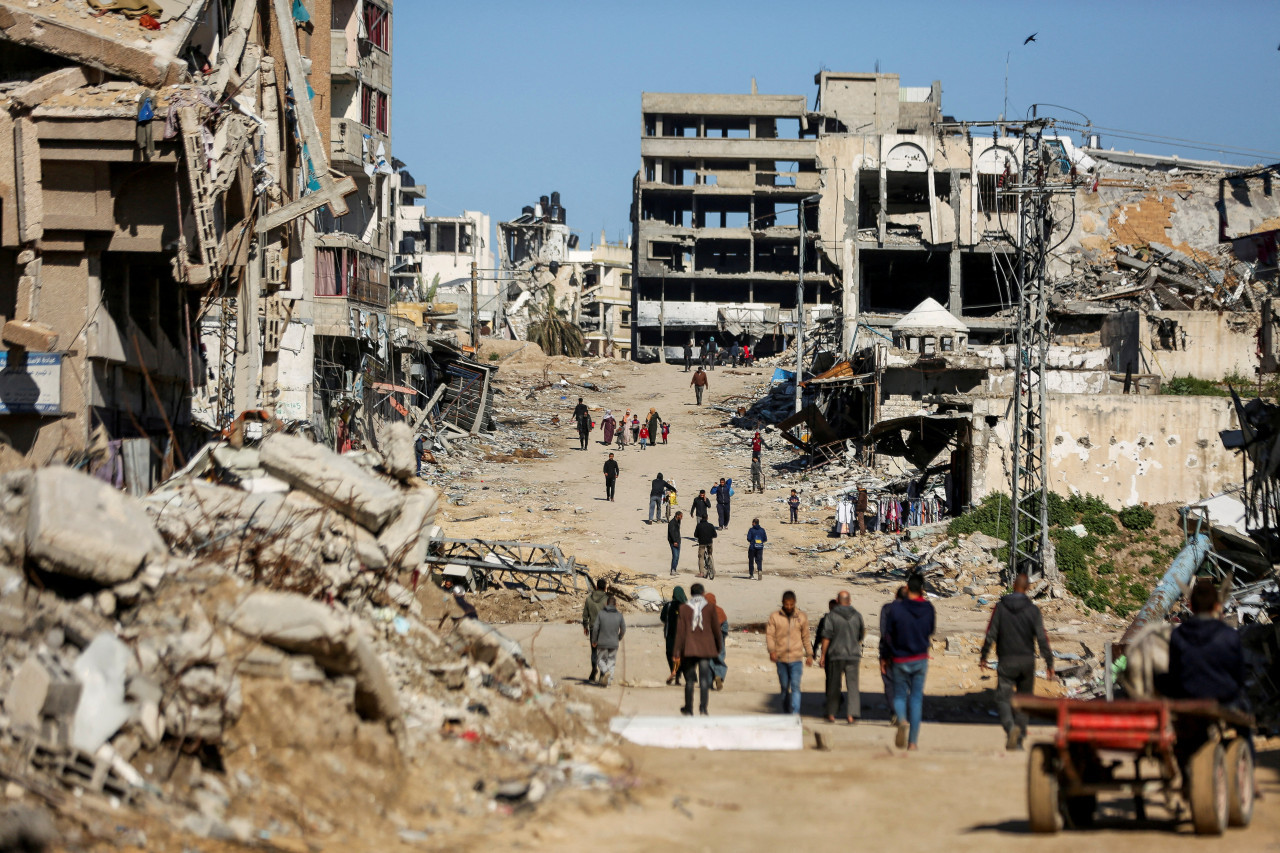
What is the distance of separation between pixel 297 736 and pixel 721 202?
78080mm

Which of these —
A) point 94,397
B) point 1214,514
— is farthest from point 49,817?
point 1214,514

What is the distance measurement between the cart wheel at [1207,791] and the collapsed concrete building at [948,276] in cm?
1891

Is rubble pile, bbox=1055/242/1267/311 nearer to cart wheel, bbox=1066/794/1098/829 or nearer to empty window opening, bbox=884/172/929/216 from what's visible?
empty window opening, bbox=884/172/929/216

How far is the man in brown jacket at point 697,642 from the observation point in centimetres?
1242

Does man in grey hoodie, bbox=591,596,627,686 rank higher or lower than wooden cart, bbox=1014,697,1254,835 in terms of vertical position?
lower

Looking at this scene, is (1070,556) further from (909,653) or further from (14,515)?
(14,515)

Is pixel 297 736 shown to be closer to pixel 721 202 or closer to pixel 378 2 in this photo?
pixel 378 2

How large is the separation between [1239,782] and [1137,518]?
70.8ft

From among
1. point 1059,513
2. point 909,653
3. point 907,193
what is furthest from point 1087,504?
point 907,193

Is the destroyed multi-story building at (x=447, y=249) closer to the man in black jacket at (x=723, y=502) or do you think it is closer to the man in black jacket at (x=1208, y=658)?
the man in black jacket at (x=723, y=502)

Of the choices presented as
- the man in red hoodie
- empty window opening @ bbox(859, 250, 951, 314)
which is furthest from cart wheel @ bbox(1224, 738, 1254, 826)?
empty window opening @ bbox(859, 250, 951, 314)

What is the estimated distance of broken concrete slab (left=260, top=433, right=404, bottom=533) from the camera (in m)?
10.8

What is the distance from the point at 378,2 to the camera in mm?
44531

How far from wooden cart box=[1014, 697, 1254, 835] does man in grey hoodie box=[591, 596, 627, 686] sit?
22.6 feet
